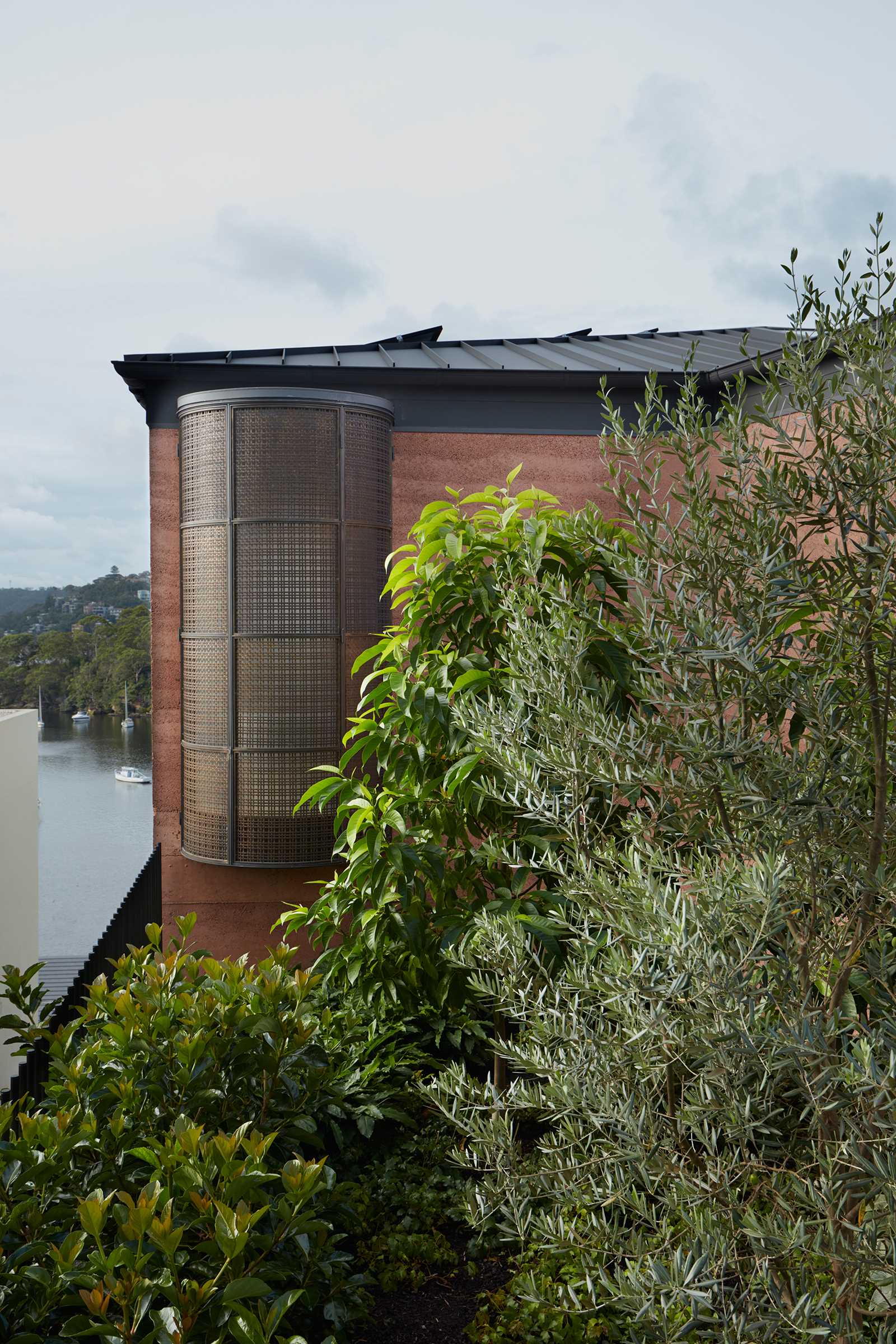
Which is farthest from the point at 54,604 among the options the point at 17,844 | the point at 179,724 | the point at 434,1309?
the point at 434,1309

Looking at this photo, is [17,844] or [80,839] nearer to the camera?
[17,844]

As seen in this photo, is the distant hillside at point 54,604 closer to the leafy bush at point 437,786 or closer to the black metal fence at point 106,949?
the black metal fence at point 106,949

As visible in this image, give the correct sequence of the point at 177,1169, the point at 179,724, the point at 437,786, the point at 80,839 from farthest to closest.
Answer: the point at 80,839 < the point at 179,724 < the point at 437,786 < the point at 177,1169

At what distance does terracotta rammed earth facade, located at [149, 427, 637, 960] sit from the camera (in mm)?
5191

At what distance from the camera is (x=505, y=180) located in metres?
10.0

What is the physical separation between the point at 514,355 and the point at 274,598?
282cm

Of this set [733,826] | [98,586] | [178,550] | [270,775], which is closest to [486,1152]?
[733,826]

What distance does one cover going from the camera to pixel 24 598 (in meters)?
15.7

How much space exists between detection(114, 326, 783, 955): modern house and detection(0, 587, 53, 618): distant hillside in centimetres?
1034

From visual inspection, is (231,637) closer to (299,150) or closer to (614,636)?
→ (614,636)

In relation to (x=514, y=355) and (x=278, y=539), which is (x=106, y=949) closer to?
(x=278, y=539)

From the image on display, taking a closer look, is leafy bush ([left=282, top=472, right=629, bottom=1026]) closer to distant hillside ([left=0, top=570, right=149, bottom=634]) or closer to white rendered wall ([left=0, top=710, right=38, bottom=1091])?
white rendered wall ([left=0, top=710, right=38, bottom=1091])

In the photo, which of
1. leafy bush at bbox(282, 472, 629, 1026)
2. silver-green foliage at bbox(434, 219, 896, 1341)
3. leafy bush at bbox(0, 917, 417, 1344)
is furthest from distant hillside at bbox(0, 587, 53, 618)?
silver-green foliage at bbox(434, 219, 896, 1341)

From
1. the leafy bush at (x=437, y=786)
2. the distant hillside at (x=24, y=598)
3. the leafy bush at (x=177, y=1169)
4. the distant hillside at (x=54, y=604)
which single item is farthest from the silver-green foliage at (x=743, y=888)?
the distant hillside at (x=24, y=598)
